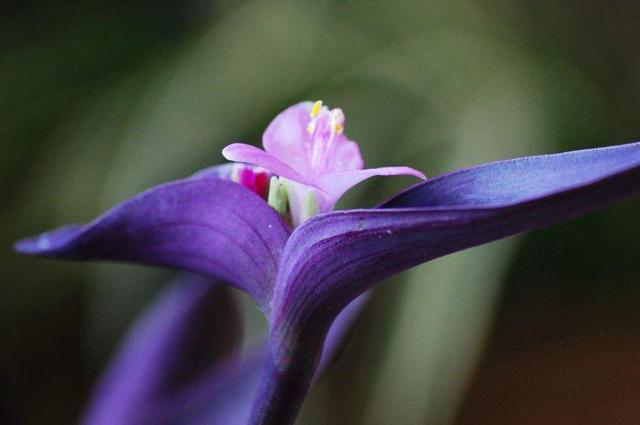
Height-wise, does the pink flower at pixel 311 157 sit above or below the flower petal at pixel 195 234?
above

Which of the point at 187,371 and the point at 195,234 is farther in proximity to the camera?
the point at 187,371

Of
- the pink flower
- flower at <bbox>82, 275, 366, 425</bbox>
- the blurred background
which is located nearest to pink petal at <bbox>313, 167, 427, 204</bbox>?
the pink flower

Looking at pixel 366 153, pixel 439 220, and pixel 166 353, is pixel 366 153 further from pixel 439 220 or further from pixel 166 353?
pixel 439 220

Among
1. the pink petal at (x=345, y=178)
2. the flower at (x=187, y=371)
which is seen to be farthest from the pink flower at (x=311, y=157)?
the flower at (x=187, y=371)

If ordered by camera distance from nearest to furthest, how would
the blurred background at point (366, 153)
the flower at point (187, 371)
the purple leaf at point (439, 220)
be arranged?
the purple leaf at point (439, 220) → the flower at point (187, 371) → the blurred background at point (366, 153)

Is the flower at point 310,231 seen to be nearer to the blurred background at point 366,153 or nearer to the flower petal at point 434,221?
the flower petal at point 434,221

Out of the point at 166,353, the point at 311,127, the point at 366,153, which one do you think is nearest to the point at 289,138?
the point at 311,127
